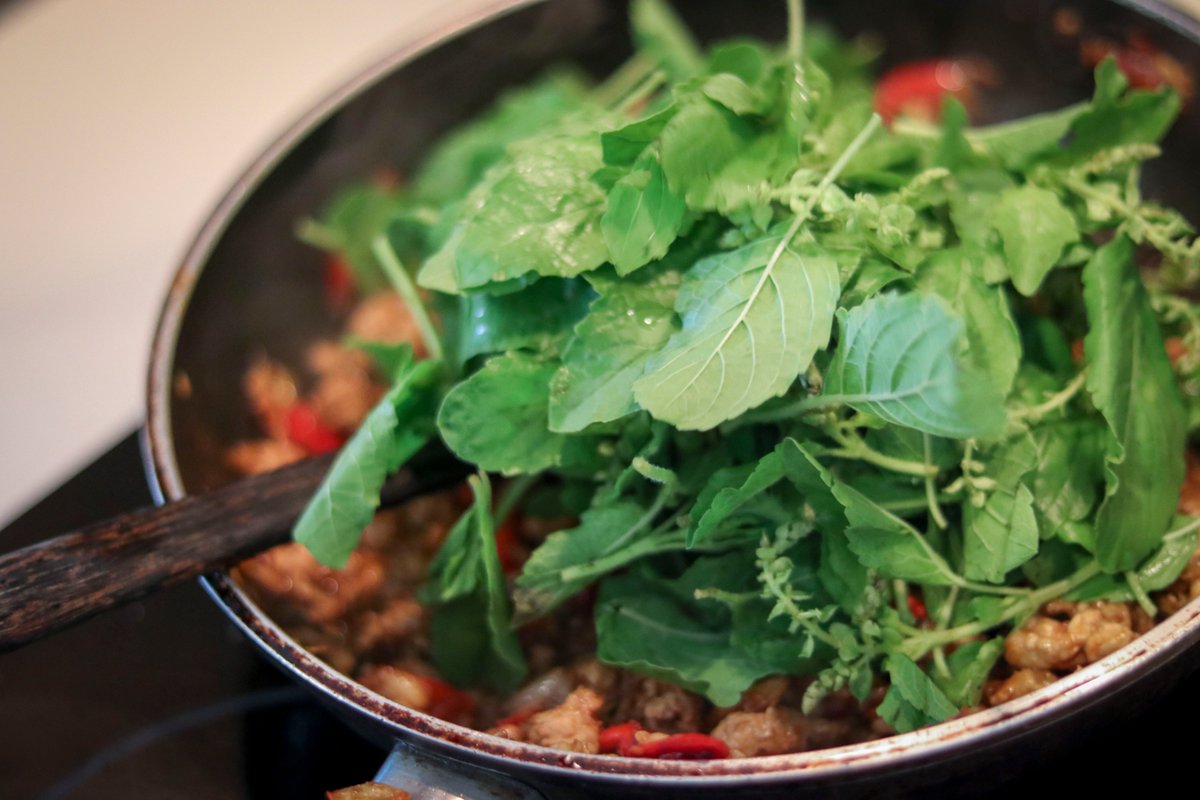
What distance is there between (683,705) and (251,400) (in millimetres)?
635

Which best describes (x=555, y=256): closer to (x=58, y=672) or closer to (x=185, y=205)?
(x=58, y=672)

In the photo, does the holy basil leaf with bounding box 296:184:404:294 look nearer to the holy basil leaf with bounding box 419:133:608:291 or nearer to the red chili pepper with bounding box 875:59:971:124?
the holy basil leaf with bounding box 419:133:608:291

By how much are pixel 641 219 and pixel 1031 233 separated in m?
0.30

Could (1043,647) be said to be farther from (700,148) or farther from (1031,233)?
(700,148)

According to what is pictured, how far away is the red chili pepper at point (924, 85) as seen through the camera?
135 cm

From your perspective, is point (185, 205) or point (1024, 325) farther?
point (185, 205)

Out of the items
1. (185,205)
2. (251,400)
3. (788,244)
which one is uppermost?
(788,244)

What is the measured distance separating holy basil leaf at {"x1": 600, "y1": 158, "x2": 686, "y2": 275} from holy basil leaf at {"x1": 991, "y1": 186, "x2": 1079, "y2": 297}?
0.26 meters

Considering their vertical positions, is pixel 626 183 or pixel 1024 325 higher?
pixel 626 183

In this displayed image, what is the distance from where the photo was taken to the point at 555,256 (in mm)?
793

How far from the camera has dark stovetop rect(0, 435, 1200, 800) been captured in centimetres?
95

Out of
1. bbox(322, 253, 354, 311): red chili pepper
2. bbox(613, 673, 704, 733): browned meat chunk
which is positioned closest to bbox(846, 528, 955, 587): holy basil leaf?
bbox(613, 673, 704, 733): browned meat chunk

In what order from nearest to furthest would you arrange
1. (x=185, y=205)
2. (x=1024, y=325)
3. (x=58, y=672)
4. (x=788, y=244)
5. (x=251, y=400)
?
(x=788, y=244) < (x=1024, y=325) < (x=58, y=672) < (x=251, y=400) < (x=185, y=205)

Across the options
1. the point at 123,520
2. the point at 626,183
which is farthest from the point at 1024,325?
the point at 123,520
